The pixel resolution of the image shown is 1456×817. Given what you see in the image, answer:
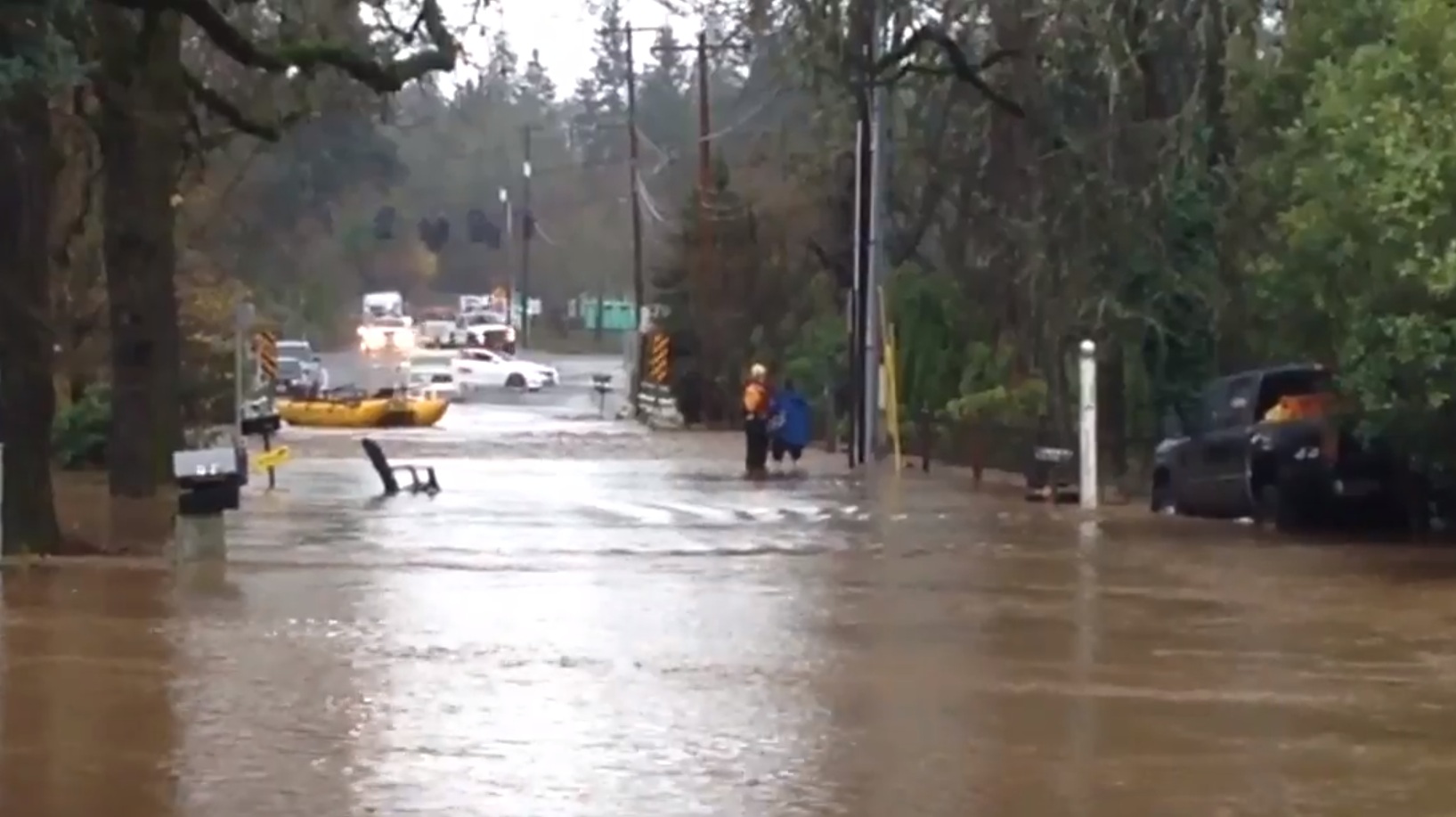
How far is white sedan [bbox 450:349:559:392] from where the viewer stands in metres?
89.7

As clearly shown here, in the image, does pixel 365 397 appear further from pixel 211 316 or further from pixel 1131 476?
pixel 1131 476

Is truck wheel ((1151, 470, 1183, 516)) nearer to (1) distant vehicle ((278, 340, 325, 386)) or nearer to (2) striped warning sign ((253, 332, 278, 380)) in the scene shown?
(2) striped warning sign ((253, 332, 278, 380))

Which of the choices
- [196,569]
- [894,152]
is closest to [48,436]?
[196,569]

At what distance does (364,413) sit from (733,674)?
153 ft

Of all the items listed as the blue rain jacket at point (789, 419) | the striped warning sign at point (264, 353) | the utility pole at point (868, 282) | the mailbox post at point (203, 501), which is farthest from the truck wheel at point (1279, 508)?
the striped warning sign at point (264, 353)

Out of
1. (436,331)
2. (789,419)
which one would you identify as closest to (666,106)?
(436,331)

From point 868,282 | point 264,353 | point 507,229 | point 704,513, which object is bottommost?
point 704,513

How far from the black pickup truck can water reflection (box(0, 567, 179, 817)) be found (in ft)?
35.2

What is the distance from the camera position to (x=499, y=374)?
90.8 m

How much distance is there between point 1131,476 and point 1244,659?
59.2ft

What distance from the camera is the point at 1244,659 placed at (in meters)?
15.4

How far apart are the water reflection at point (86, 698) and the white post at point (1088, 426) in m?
12.0

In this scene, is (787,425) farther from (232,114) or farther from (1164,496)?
(232,114)

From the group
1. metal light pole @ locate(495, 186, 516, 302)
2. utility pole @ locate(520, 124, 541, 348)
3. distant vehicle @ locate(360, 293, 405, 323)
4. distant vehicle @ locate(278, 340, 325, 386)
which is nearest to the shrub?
distant vehicle @ locate(278, 340, 325, 386)
